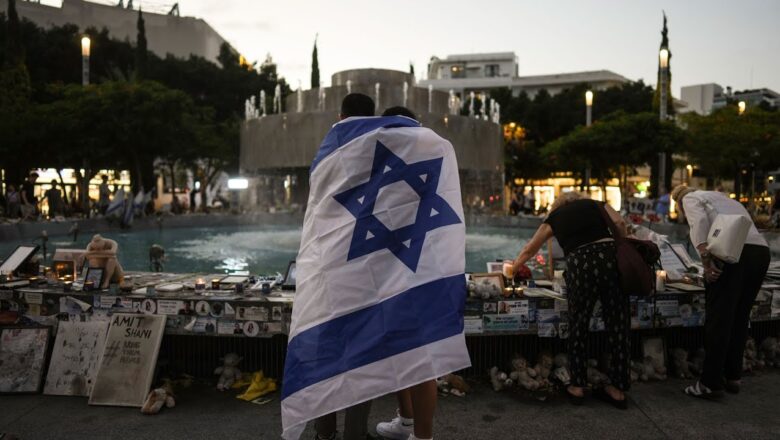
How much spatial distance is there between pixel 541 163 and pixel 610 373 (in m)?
36.6

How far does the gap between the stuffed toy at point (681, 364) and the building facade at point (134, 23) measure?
163 ft

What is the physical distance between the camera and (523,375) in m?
3.98

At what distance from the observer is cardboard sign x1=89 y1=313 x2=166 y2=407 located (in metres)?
3.65

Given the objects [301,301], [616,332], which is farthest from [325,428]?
[616,332]

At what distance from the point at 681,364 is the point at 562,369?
42.3 inches

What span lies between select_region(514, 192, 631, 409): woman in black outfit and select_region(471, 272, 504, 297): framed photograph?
548mm

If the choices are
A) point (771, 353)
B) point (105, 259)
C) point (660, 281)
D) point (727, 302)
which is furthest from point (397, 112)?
point (771, 353)

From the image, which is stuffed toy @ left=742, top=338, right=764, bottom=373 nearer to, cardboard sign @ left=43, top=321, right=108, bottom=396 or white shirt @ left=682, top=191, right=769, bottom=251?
white shirt @ left=682, top=191, right=769, bottom=251

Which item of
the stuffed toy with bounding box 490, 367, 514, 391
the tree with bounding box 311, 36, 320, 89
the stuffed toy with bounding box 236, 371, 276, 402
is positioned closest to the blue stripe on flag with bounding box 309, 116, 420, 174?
the stuffed toy with bounding box 236, 371, 276, 402

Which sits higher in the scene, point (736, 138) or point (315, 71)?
point (315, 71)

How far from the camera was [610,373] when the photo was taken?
12.2 ft

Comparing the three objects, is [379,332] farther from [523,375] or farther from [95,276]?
[95,276]

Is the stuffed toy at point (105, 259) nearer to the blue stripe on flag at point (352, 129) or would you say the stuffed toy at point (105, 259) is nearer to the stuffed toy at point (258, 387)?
the stuffed toy at point (258, 387)

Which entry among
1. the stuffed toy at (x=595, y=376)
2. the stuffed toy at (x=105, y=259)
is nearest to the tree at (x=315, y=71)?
the stuffed toy at (x=105, y=259)
